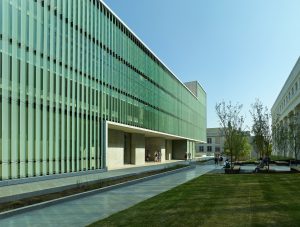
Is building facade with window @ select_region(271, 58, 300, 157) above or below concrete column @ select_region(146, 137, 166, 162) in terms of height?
above

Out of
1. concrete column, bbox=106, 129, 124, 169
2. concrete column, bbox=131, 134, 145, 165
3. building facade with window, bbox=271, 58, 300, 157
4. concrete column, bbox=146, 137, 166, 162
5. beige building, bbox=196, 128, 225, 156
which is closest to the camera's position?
concrete column, bbox=106, 129, 124, 169

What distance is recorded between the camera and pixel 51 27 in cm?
2645

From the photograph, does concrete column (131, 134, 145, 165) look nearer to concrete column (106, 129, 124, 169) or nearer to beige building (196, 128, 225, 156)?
concrete column (106, 129, 124, 169)

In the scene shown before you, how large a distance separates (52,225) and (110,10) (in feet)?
94.4

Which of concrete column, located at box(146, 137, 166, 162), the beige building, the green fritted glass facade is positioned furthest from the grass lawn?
the beige building

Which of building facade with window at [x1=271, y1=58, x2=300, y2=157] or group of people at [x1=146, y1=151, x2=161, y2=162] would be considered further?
group of people at [x1=146, y1=151, x2=161, y2=162]

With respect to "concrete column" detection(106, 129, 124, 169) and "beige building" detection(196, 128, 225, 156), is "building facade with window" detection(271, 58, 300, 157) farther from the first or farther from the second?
"beige building" detection(196, 128, 225, 156)

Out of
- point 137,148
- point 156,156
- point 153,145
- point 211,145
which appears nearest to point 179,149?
point 153,145

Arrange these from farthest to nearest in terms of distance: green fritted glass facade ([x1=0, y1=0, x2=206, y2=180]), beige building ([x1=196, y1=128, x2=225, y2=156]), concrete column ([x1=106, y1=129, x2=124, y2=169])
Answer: beige building ([x1=196, y1=128, x2=225, y2=156]) → concrete column ([x1=106, y1=129, x2=124, y2=169]) → green fritted glass facade ([x1=0, y1=0, x2=206, y2=180])

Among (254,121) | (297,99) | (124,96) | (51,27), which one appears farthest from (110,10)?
(297,99)

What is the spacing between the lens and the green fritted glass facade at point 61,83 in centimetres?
2206

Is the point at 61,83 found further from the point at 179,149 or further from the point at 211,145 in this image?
the point at 211,145

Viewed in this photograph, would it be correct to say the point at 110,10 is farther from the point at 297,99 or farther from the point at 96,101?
the point at 297,99

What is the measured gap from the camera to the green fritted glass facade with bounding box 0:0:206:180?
22.1m
